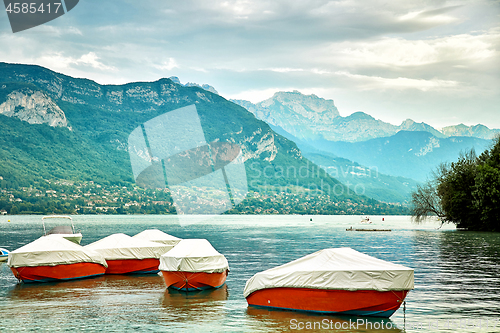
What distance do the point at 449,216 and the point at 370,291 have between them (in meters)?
87.0

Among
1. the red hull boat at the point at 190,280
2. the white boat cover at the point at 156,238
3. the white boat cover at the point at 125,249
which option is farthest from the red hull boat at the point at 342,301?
the white boat cover at the point at 156,238

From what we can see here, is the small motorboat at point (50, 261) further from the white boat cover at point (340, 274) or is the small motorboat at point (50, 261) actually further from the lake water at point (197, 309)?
the white boat cover at point (340, 274)

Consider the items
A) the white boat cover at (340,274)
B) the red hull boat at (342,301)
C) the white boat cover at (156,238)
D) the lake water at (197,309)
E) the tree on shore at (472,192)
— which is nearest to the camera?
the white boat cover at (340,274)

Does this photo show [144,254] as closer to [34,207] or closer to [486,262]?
[486,262]

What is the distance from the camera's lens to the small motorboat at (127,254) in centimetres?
3262

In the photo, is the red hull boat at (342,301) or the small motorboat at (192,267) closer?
the red hull boat at (342,301)

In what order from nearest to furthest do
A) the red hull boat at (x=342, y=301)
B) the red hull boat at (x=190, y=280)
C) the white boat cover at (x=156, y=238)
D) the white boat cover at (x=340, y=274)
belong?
the white boat cover at (x=340, y=274) < the red hull boat at (x=342, y=301) < the red hull boat at (x=190, y=280) < the white boat cover at (x=156, y=238)

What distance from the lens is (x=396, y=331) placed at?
16391mm

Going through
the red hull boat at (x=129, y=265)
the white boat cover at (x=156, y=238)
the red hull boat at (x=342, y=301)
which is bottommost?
the red hull boat at (x=129, y=265)

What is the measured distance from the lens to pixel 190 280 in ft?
79.4

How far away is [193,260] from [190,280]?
1.23 meters

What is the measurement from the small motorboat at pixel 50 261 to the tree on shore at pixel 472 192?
7297 cm

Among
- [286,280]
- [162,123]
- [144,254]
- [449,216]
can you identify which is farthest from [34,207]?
[286,280]

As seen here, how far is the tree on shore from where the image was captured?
264 ft
